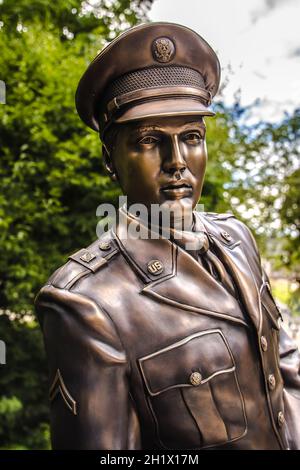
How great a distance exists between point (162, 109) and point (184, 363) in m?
0.84

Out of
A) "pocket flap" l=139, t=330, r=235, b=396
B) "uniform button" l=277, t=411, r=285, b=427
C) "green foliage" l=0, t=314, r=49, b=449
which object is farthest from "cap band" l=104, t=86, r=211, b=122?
"green foliage" l=0, t=314, r=49, b=449

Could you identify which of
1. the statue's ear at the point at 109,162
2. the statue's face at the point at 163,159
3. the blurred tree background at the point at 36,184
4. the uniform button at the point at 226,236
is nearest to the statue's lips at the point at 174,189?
the statue's face at the point at 163,159

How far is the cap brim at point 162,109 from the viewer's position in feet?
5.34

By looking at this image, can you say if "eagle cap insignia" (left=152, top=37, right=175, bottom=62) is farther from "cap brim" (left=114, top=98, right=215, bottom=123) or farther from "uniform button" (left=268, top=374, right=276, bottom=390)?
"uniform button" (left=268, top=374, right=276, bottom=390)

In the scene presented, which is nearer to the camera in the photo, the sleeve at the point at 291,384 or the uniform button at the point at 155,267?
the uniform button at the point at 155,267

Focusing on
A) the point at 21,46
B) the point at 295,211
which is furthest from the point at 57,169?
the point at 295,211

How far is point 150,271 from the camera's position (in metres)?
1.73

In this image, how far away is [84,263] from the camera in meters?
1.74

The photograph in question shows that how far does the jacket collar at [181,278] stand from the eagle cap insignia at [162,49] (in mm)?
563

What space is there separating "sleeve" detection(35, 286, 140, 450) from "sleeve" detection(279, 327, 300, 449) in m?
0.67

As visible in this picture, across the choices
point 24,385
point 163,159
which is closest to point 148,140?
point 163,159

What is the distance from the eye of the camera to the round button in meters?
1.61

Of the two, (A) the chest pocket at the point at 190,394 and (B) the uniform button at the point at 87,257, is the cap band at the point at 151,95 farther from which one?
(A) the chest pocket at the point at 190,394
